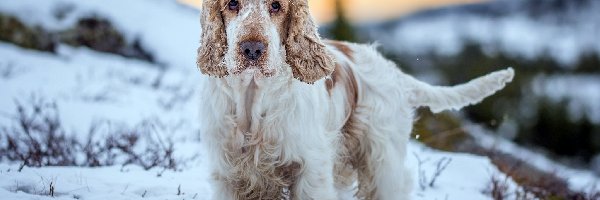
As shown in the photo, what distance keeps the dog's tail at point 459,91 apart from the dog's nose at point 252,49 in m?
1.93

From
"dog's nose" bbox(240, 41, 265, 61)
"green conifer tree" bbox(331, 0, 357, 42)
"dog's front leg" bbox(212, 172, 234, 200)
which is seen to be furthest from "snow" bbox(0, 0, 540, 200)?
"green conifer tree" bbox(331, 0, 357, 42)

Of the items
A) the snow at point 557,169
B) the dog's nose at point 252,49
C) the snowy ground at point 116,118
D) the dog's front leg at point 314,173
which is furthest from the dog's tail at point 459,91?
the snow at point 557,169

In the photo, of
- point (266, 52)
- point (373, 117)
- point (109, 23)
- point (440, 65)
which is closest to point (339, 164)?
point (373, 117)

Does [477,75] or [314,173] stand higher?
[314,173]

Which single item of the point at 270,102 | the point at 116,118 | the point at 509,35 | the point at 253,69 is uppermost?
the point at 253,69

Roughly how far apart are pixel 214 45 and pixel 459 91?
2.25 m

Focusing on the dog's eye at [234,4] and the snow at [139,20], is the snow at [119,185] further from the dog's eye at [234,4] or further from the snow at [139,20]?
the snow at [139,20]

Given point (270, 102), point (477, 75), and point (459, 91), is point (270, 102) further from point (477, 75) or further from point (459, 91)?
point (477, 75)

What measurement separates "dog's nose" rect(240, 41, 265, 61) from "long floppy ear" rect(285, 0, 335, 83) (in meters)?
0.38

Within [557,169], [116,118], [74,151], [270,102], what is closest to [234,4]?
[270,102]

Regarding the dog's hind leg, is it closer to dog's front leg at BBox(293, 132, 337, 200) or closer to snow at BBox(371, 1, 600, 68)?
dog's front leg at BBox(293, 132, 337, 200)

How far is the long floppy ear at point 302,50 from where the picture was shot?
3.29 m

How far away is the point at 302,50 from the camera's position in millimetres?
3342

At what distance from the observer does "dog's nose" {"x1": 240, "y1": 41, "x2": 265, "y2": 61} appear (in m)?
2.92
